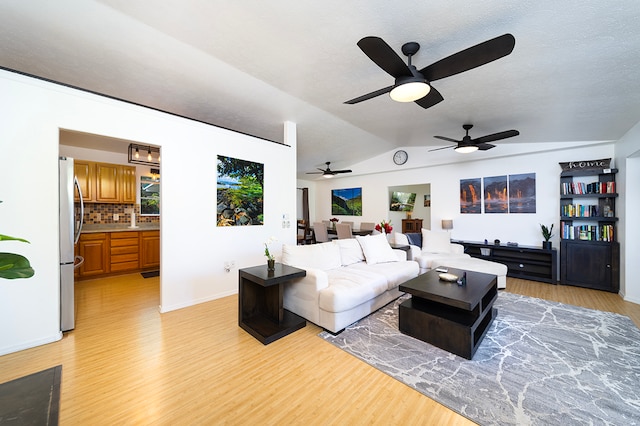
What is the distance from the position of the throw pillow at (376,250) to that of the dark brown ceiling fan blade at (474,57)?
2490mm

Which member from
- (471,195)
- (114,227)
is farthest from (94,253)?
(471,195)

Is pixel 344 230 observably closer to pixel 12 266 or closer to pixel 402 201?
pixel 402 201

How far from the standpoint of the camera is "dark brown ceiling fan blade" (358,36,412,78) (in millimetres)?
1789

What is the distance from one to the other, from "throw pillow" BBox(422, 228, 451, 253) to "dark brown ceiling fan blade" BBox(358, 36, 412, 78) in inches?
155

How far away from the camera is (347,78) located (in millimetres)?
3121

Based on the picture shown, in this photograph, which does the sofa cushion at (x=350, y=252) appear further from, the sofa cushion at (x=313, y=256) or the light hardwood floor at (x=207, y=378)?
the light hardwood floor at (x=207, y=378)

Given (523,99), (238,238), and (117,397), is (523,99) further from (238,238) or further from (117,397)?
(117,397)

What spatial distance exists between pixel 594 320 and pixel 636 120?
2.80 meters

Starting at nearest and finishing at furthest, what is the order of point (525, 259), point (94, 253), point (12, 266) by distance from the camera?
point (12, 266) < point (94, 253) < point (525, 259)

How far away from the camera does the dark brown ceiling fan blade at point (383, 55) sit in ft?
5.87

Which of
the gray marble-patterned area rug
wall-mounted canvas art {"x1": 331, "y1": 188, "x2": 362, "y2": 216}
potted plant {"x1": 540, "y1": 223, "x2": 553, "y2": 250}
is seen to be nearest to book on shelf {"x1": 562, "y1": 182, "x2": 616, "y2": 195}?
potted plant {"x1": 540, "y1": 223, "x2": 553, "y2": 250}

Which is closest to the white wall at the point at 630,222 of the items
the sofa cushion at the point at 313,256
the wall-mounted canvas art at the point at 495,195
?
the wall-mounted canvas art at the point at 495,195

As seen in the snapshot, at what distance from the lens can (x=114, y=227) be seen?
207 inches

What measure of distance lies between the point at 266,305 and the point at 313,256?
867 millimetres
